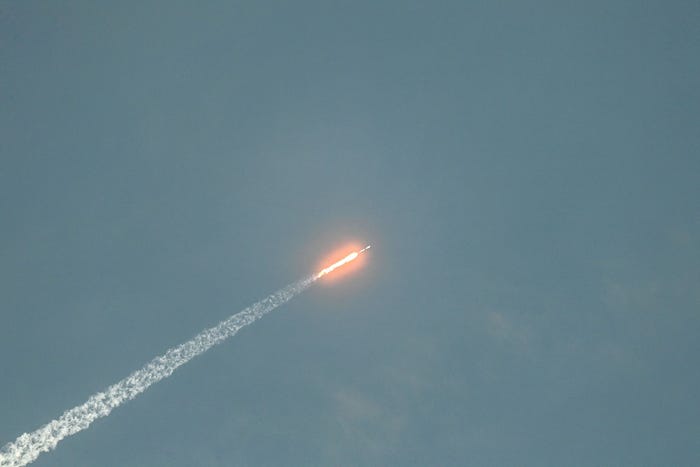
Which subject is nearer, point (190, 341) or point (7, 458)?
point (7, 458)

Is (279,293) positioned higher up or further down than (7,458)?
higher up

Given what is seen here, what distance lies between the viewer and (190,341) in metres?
118

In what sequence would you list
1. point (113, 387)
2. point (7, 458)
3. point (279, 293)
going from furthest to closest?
point (279, 293) → point (113, 387) → point (7, 458)

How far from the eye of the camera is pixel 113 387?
113688mm

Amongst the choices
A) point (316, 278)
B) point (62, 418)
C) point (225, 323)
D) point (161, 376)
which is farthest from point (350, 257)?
point (62, 418)

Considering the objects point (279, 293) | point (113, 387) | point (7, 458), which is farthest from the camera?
point (279, 293)

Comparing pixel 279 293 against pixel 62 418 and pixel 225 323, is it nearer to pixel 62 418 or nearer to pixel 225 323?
pixel 225 323

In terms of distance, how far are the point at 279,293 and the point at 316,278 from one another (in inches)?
208

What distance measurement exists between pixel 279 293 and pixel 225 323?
8012 mm

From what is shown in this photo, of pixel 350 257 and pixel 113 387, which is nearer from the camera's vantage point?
pixel 113 387

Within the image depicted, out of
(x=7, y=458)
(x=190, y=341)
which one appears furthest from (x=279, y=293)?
(x=7, y=458)

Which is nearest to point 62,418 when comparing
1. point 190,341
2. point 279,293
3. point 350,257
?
point 190,341

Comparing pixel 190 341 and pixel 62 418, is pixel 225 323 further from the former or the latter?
pixel 62 418

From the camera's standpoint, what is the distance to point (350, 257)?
124562 millimetres
